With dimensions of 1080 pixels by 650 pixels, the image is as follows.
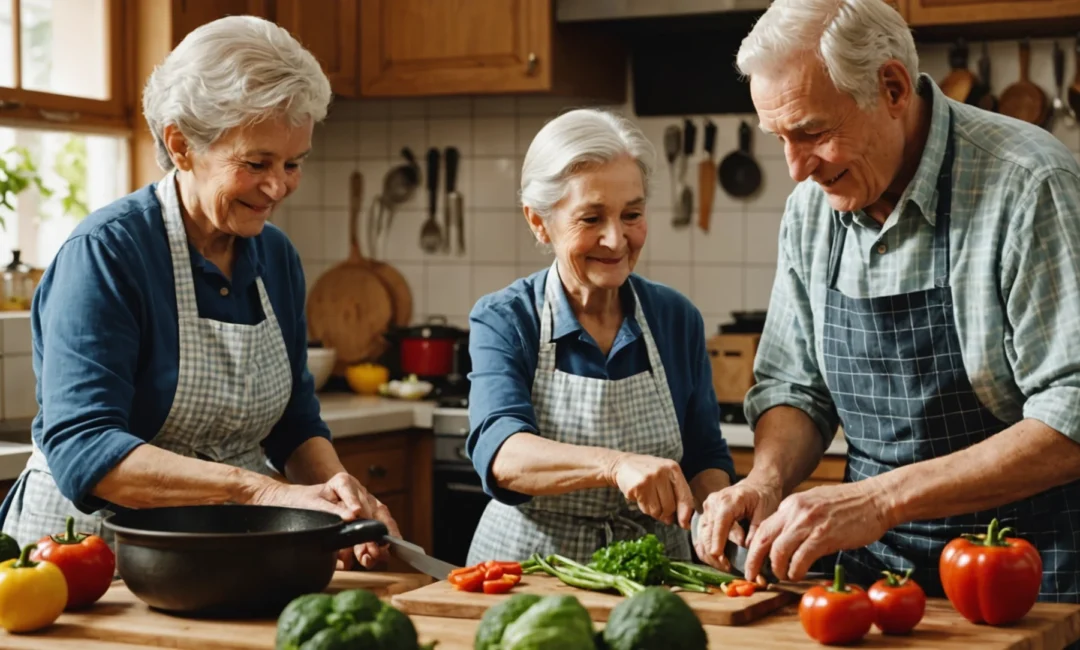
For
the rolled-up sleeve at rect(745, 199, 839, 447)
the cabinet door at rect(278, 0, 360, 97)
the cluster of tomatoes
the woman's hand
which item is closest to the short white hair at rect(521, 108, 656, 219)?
the rolled-up sleeve at rect(745, 199, 839, 447)

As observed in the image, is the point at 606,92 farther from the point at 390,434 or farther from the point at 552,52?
the point at 390,434

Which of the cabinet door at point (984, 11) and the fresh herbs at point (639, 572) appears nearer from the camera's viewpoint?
the fresh herbs at point (639, 572)

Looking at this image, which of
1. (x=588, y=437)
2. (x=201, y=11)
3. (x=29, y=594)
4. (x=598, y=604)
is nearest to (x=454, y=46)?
(x=201, y=11)

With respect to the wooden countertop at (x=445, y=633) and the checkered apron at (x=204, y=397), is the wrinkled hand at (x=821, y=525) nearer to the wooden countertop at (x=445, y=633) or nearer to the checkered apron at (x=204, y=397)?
the wooden countertop at (x=445, y=633)

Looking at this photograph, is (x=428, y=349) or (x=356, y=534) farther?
(x=428, y=349)

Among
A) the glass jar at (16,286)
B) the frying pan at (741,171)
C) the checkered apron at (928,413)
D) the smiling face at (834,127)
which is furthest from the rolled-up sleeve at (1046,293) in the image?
the glass jar at (16,286)

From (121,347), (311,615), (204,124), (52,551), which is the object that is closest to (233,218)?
(204,124)

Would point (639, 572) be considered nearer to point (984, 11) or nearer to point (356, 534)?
point (356, 534)

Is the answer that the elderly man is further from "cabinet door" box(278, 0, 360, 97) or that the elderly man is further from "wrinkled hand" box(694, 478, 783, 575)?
"cabinet door" box(278, 0, 360, 97)

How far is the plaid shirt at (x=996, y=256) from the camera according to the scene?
5.85ft

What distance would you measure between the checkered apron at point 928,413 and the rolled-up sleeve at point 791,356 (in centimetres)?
11

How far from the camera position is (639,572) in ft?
5.95

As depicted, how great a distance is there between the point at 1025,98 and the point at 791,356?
1909 mm

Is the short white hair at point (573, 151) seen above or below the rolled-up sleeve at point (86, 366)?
above
